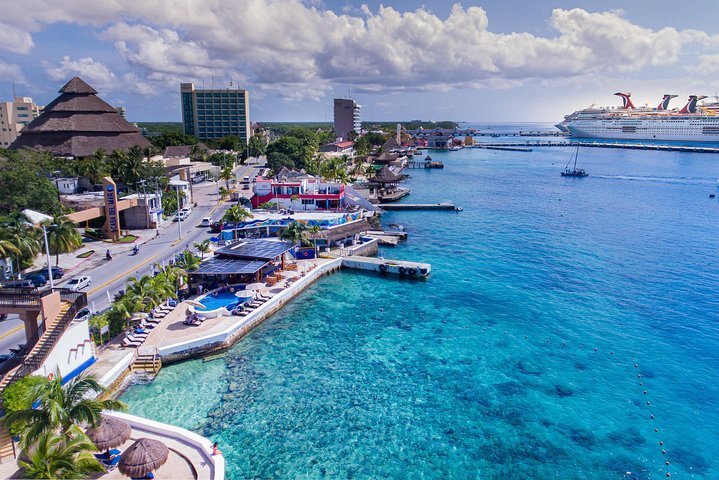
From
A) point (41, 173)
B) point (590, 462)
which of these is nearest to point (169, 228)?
point (41, 173)

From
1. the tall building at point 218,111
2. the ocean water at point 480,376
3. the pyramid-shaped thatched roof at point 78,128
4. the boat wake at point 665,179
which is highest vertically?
the tall building at point 218,111

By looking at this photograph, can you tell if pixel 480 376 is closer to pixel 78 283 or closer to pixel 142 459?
pixel 142 459

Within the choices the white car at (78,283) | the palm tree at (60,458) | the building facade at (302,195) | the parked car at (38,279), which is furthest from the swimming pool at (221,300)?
the building facade at (302,195)

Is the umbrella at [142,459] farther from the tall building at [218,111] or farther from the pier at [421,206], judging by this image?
the tall building at [218,111]

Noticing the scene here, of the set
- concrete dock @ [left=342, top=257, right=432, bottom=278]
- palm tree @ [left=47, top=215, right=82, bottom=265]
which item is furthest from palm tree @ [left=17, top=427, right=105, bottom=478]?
concrete dock @ [left=342, top=257, right=432, bottom=278]

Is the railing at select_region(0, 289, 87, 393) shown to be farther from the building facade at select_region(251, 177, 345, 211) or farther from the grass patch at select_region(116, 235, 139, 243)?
the building facade at select_region(251, 177, 345, 211)

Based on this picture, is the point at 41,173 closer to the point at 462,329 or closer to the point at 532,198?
the point at 462,329
